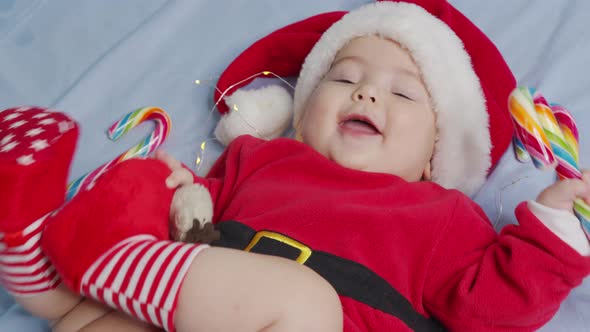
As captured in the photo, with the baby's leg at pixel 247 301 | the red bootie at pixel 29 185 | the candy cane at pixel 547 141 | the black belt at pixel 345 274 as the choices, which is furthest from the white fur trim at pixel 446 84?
the red bootie at pixel 29 185

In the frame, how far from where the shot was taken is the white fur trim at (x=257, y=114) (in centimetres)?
155

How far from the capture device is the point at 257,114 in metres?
1.57

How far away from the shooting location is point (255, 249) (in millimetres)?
1150

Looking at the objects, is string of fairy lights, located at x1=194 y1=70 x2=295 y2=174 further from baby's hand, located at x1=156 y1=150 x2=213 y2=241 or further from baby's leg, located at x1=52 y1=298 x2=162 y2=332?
baby's leg, located at x1=52 y1=298 x2=162 y2=332

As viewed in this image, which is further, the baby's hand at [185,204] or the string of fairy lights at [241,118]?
the string of fairy lights at [241,118]

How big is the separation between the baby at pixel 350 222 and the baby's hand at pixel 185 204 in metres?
0.01

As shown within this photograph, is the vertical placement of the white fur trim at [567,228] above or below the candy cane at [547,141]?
below

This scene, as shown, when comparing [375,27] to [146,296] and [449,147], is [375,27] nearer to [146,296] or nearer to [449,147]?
[449,147]

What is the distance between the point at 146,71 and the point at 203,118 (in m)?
0.23

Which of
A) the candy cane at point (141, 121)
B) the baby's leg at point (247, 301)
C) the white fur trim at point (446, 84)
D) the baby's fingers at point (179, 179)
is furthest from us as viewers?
the candy cane at point (141, 121)

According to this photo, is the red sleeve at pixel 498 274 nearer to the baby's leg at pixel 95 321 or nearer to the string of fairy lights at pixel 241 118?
the string of fairy lights at pixel 241 118

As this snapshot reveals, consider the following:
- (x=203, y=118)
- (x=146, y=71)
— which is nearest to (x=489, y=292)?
(x=203, y=118)

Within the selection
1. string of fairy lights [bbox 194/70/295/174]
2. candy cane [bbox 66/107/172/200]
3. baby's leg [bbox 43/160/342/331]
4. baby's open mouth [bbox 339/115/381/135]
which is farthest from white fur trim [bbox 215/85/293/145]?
baby's leg [bbox 43/160/342/331]

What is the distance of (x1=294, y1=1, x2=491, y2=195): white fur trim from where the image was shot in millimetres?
1385
